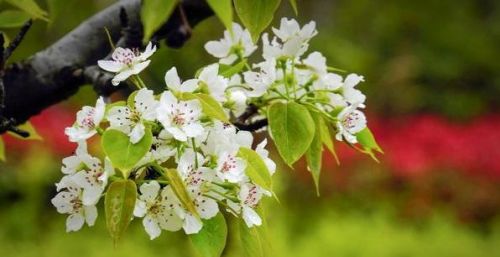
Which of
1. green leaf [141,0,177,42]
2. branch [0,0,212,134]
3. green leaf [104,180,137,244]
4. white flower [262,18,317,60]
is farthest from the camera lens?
branch [0,0,212,134]

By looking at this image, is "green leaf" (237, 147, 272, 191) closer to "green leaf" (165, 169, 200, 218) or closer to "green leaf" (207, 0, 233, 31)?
"green leaf" (165, 169, 200, 218)

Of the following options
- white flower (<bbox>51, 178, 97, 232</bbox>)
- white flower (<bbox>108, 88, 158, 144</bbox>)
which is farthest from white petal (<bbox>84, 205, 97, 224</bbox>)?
white flower (<bbox>108, 88, 158, 144</bbox>)

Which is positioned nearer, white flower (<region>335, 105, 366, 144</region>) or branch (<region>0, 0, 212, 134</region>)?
white flower (<region>335, 105, 366, 144</region>)

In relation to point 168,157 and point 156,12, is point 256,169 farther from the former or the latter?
point 156,12

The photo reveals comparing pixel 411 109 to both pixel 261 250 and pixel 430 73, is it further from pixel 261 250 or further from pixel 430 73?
pixel 261 250

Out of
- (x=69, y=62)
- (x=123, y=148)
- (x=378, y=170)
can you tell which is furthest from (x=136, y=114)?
(x=378, y=170)

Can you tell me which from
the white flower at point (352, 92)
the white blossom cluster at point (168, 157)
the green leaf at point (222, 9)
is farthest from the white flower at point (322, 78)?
the green leaf at point (222, 9)

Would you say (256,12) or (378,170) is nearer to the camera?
(256,12)

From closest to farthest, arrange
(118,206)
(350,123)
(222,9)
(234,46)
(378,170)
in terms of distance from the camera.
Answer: (222,9) → (118,206) → (350,123) → (234,46) → (378,170)
